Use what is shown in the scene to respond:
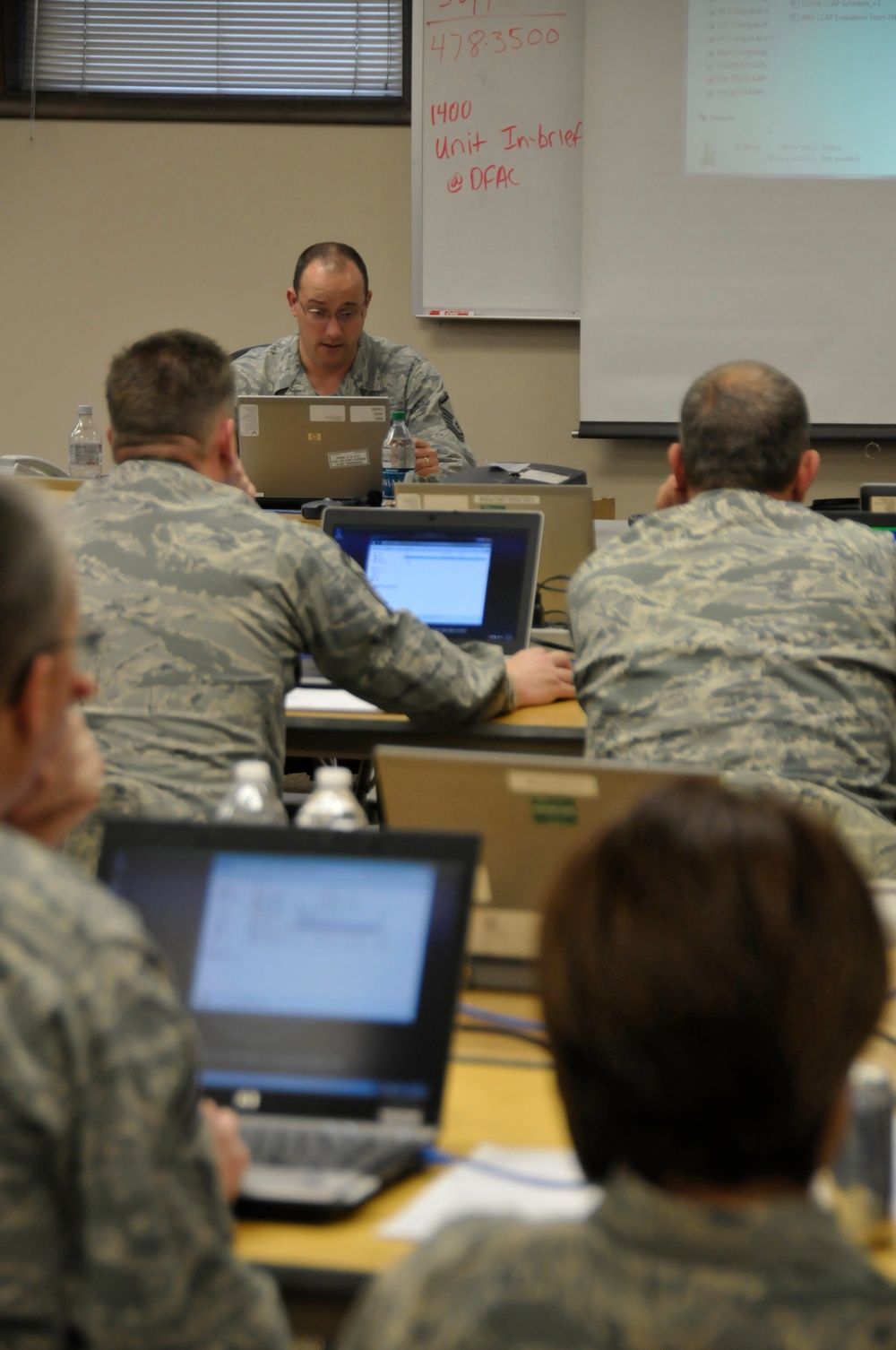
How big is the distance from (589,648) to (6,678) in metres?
1.58

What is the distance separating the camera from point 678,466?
255cm

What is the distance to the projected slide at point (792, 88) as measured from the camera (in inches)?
189

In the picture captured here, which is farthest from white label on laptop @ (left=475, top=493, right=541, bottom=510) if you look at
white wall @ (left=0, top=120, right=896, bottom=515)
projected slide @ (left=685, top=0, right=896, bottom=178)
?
projected slide @ (left=685, top=0, right=896, bottom=178)

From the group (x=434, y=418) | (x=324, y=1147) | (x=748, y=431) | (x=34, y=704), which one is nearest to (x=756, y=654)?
(x=748, y=431)

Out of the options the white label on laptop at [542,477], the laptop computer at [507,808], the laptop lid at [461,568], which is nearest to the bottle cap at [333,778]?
the laptop computer at [507,808]

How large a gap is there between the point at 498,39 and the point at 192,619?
3.49 meters

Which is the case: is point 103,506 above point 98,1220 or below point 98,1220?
above

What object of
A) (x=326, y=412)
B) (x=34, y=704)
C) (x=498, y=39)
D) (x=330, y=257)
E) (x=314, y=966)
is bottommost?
(x=314, y=966)

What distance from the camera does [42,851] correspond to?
3.03 ft

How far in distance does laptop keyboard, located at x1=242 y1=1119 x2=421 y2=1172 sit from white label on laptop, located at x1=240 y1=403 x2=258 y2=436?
8.74ft

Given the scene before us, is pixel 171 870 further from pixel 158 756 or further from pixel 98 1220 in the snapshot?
pixel 158 756

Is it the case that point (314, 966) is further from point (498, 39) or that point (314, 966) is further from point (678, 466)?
point (498, 39)

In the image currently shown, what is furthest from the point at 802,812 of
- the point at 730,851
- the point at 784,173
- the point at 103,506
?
the point at 784,173

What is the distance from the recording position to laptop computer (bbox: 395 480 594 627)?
10.8 feet
